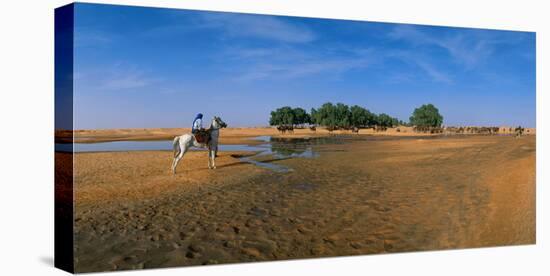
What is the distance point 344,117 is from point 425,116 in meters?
1.78

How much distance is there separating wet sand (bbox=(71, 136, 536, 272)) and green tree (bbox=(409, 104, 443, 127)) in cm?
Answer: 37

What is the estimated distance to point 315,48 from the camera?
34.5 ft

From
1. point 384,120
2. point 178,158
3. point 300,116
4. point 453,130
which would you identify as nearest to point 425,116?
point 453,130

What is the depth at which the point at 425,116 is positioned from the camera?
11.5 meters

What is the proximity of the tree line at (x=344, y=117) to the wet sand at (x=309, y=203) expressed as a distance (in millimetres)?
398

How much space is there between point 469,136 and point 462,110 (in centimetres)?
60

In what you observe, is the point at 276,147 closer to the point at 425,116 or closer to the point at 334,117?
the point at 334,117

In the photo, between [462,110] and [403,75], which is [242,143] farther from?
[462,110]

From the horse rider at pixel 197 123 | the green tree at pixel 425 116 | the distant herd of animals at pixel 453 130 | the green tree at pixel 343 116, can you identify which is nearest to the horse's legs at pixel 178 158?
the horse rider at pixel 197 123

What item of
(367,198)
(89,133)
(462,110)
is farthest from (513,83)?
(89,133)

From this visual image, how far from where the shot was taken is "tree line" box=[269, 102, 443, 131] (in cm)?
1064

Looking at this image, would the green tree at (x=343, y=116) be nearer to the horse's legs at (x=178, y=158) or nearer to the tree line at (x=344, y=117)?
the tree line at (x=344, y=117)

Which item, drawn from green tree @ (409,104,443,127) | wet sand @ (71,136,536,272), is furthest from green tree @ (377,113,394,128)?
green tree @ (409,104,443,127)

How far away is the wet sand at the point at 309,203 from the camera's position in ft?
28.6
